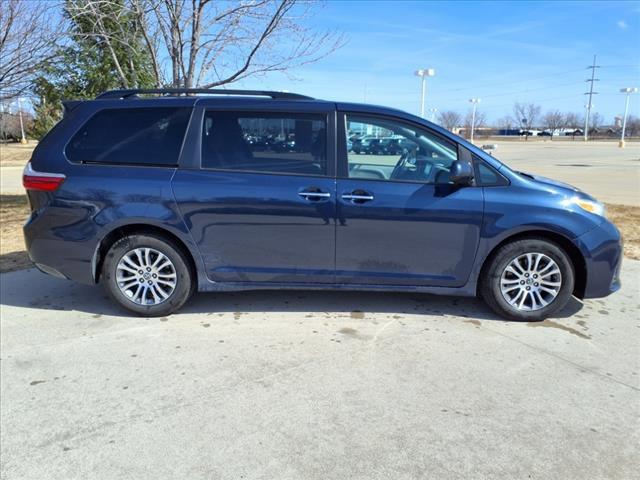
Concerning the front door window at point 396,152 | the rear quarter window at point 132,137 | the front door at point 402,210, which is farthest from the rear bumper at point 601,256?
the rear quarter window at point 132,137

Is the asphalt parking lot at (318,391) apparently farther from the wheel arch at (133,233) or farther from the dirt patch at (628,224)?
the dirt patch at (628,224)

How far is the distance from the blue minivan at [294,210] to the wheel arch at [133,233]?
0.7 inches

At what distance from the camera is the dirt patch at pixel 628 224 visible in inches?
261

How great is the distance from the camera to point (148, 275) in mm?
4242

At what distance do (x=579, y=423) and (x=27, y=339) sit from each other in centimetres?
395

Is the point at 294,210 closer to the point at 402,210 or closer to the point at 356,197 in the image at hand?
the point at 356,197

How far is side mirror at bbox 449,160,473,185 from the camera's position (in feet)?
12.6

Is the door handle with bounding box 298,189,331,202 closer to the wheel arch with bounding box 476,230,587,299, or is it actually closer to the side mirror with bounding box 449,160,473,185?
the side mirror with bounding box 449,160,473,185

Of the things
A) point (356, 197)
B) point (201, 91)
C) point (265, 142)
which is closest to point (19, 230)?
point (201, 91)

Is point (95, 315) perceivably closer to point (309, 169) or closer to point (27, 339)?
point (27, 339)

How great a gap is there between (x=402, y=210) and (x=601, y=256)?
168 centimetres

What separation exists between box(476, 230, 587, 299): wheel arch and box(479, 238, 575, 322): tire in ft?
0.10

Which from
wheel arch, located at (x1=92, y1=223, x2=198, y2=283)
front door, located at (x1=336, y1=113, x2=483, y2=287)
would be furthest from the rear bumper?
wheel arch, located at (x1=92, y1=223, x2=198, y2=283)

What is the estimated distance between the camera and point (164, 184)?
4059 millimetres
